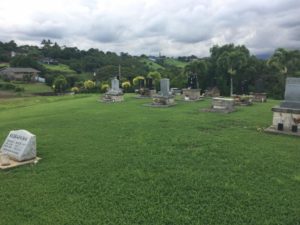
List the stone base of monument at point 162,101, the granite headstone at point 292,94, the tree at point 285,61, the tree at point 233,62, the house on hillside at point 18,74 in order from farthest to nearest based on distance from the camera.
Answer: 1. the house on hillside at point 18,74
2. the tree at point 233,62
3. the tree at point 285,61
4. the stone base of monument at point 162,101
5. the granite headstone at point 292,94

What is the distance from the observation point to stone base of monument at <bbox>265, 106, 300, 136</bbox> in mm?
10805

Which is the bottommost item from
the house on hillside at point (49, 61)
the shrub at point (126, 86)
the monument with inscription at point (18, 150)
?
the monument with inscription at point (18, 150)

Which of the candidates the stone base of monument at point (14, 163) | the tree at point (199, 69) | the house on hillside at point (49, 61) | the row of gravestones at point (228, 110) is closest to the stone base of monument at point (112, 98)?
the row of gravestones at point (228, 110)

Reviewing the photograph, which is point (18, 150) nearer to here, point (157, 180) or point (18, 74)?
point (157, 180)

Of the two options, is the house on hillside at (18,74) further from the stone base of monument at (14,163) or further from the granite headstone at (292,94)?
the granite headstone at (292,94)

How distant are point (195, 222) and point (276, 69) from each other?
2944 centimetres

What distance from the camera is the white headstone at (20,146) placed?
7527 millimetres

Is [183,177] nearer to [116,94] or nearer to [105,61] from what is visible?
[116,94]

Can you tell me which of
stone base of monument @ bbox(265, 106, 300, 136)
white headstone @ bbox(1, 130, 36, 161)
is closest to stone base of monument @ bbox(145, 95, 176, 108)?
stone base of monument @ bbox(265, 106, 300, 136)

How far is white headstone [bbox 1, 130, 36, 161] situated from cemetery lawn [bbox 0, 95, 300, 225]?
0.44 meters

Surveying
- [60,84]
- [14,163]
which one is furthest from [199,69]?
[14,163]

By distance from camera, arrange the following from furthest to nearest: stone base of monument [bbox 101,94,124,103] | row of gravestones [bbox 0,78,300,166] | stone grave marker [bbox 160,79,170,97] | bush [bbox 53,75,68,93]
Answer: bush [bbox 53,75,68,93]
stone base of monument [bbox 101,94,124,103]
stone grave marker [bbox 160,79,170,97]
row of gravestones [bbox 0,78,300,166]

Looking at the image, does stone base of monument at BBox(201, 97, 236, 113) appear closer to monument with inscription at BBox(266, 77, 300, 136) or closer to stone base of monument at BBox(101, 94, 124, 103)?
monument with inscription at BBox(266, 77, 300, 136)

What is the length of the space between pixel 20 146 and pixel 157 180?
4047 millimetres
